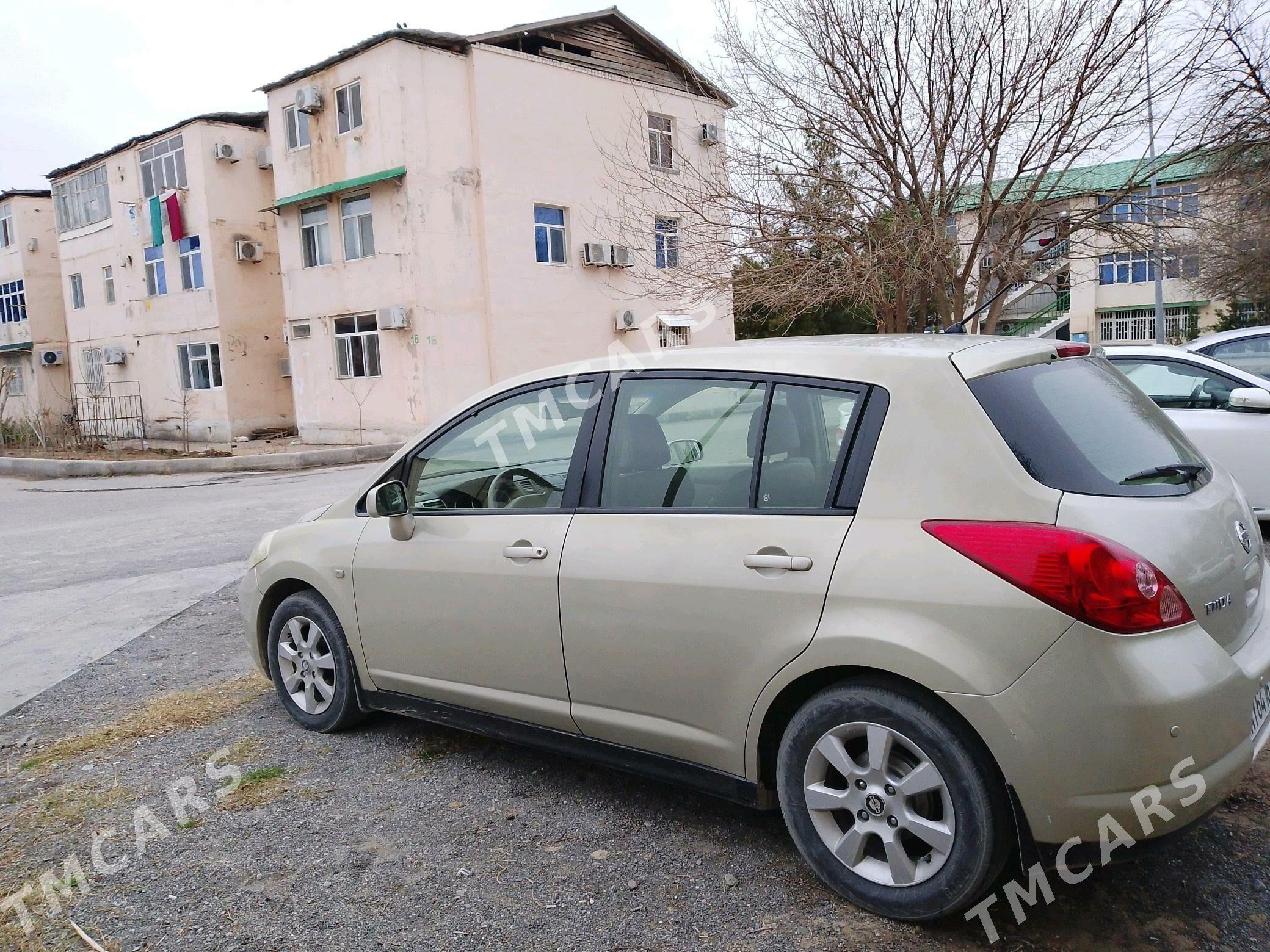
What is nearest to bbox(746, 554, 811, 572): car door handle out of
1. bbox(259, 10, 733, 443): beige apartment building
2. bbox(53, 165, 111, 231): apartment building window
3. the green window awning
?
bbox(259, 10, 733, 443): beige apartment building

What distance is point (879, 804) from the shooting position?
2.67 m

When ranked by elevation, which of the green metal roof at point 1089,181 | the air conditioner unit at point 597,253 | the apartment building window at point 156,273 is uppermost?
the apartment building window at point 156,273

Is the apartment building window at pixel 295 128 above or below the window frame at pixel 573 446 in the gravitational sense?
above

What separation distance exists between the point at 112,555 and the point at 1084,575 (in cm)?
920

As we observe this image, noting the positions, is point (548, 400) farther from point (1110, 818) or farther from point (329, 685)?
point (1110, 818)

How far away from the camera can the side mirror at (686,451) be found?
3.23 metres

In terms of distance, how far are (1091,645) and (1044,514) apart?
0.34 meters

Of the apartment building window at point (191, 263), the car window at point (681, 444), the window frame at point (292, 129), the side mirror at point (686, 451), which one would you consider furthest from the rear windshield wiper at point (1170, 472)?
the apartment building window at point (191, 263)

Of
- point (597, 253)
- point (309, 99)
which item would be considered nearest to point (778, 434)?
point (597, 253)

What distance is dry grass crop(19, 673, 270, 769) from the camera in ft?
14.2

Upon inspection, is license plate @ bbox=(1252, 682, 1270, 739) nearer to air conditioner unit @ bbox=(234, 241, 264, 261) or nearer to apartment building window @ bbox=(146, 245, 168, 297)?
air conditioner unit @ bbox=(234, 241, 264, 261)

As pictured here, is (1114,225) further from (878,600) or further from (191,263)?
(191,263)

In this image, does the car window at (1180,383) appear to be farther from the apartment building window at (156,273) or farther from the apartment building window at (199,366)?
the apartment building window at (156,273)

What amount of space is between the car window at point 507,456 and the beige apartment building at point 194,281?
24749mm
